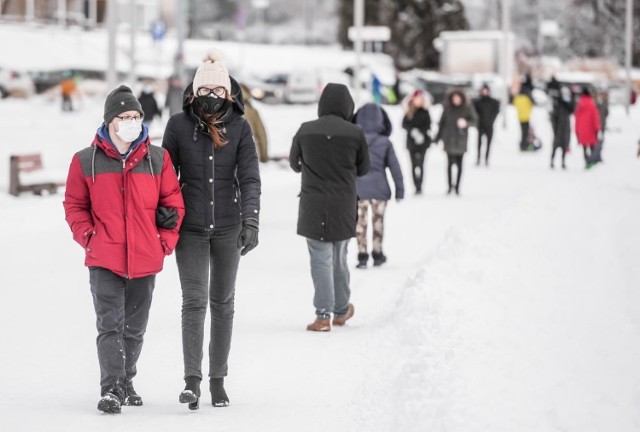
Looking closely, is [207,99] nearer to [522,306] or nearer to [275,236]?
[522,306]

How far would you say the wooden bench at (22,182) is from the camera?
1923 cm

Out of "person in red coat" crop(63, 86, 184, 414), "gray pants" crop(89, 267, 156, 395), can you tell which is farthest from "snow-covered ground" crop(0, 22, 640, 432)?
"person in red coat" crop(63, 86, 184, 414)

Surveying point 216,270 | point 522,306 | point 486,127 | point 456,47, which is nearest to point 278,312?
point 522,306

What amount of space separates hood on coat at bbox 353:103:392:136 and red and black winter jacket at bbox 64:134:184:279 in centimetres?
553

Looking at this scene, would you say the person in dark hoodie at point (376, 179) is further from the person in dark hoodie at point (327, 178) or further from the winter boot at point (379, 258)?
the person in dark hoodie at point (327, 178)

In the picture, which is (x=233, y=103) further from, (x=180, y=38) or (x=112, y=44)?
(x=180, y=38)

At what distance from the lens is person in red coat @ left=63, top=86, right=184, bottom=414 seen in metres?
6.46

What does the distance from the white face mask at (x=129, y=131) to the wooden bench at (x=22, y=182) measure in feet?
43.3

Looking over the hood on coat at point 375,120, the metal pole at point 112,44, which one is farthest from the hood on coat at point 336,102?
the metal pole at point 112,44

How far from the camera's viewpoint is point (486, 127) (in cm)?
2662

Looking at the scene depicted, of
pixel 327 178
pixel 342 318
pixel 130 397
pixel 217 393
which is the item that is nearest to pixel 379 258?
pixel 342 318

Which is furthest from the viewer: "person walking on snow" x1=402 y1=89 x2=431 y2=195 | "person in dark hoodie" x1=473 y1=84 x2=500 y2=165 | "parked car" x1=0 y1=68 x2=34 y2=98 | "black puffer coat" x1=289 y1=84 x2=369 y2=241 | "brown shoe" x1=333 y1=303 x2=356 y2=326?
"parked car" x1=0 y1=68 x2=34 y2=98

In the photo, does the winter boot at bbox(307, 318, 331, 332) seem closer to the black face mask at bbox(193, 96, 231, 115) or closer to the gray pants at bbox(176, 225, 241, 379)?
the gray pants at bbox(176, 225, 241, 379)

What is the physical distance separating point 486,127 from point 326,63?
187ft
